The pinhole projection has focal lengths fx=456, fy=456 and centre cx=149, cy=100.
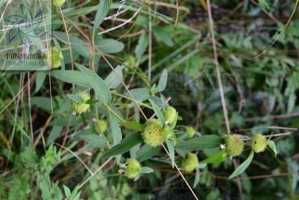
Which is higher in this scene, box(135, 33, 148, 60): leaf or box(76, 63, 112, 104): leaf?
box(76, 63, 112, 104): leaf

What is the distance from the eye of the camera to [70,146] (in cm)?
115

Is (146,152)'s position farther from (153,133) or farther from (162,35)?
(162,35)

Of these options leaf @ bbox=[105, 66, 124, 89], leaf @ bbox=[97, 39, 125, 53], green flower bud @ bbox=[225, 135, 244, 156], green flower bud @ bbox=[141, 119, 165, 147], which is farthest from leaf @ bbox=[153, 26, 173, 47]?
green flower bud @ bbox=[141, 119, 165, 147]

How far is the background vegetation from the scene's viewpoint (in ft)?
3.45

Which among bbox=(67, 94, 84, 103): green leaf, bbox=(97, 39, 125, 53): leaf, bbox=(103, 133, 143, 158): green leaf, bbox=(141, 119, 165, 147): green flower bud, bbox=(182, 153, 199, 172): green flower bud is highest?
bbox=(97, 39, 125, 53): leaf

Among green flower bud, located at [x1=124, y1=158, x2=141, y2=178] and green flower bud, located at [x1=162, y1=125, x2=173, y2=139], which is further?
green flower bud, located at [x1=124, y1=158, x2=141, y2=178]

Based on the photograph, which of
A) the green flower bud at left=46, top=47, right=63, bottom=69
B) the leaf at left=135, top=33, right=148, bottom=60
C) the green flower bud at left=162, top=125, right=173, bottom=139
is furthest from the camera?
the leaf at left=135, top=33, right=148, bottom=60

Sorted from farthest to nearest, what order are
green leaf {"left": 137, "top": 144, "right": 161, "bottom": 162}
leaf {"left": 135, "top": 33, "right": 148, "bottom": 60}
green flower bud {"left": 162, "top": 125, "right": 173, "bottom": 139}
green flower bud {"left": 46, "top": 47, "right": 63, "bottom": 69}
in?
leaf {"left": 135, "top": 33, "right": 148, "bottom": 60} < green leaf {"left": 137, "top": 144, "right": 161, "bottom": 162} < green flower bud {"left": 46, "top": 47, "right": 63, "bottom": 69} < green flower bud {"left": 162, "top": 125, "right": 173, "bottom": 139}

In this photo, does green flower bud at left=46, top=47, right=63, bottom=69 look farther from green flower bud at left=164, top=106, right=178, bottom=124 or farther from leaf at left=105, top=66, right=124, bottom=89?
green flower bud at left=164, top=106, right=178, bottom=124

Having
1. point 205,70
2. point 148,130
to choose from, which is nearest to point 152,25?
point 205,70

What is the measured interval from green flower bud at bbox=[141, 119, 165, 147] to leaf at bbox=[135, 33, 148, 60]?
0.51 meters

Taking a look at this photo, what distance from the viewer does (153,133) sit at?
2.48 feet

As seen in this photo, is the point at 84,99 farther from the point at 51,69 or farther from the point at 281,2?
the point at 281,2

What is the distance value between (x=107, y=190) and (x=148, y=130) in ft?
1.27
